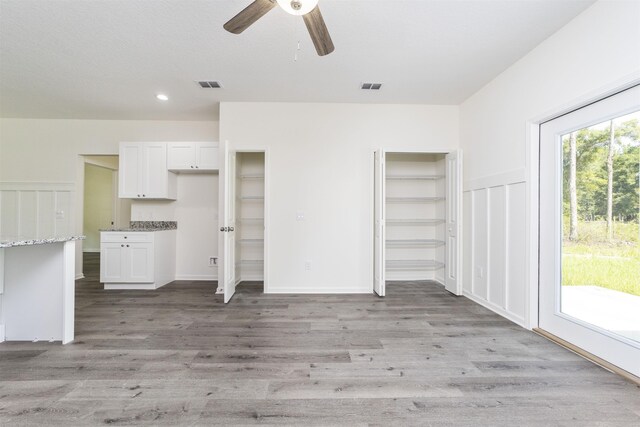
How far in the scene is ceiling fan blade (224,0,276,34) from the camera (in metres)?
1.68

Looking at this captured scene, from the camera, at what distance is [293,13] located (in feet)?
5.61

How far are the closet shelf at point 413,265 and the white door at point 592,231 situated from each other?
5.62 ft

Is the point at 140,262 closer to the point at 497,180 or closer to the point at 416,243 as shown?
the point at 416,243

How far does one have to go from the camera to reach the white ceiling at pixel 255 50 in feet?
7.13

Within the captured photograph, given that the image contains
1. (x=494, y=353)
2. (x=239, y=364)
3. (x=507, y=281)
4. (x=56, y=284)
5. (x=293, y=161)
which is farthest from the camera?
(x=293, y=161)

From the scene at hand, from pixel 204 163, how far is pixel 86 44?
2001 millimetres

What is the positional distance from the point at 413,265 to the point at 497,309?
53.7 inches

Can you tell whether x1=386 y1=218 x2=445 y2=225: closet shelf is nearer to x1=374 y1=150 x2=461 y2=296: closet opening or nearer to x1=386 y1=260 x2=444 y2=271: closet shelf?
x1=374 y1=150 x2=461 y2=296: closet opening

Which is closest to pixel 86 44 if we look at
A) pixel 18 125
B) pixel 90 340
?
pixel 90 340

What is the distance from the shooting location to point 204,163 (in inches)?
173

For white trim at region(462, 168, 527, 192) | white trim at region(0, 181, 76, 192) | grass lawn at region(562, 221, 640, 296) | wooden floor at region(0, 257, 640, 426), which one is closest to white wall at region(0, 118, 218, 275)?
white trim at region(0, 181, 76, 192)

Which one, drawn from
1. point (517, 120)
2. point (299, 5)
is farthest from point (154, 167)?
point (517, 120)

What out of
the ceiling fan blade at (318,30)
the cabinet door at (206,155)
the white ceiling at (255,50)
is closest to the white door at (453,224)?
the white ceiling at (255,50)

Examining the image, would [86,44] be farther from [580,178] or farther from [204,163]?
[580,178]
